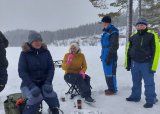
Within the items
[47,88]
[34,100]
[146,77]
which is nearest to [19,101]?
[34,100]

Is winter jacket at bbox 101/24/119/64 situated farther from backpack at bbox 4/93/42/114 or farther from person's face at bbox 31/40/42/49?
backpack at bbox 4/93/42/114

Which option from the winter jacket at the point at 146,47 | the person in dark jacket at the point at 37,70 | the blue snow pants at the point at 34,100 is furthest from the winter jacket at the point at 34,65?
the winter jacket at the point at 146,47

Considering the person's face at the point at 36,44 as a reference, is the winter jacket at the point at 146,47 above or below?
below

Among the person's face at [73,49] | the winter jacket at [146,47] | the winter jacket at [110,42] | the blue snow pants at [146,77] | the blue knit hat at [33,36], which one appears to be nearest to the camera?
the blue knit hat at [33,36]

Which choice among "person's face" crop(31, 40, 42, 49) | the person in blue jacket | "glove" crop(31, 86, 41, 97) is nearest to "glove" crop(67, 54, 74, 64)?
the person in blue jacket

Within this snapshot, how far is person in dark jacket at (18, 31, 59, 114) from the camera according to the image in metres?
6.79

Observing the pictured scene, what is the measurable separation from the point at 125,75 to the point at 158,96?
2.74 meters

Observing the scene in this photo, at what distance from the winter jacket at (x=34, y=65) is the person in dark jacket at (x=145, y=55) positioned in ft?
7.22

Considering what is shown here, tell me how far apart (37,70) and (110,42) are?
238 centimetres

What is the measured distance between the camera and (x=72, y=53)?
28.1 ft

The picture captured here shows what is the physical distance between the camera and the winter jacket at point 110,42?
8.45m

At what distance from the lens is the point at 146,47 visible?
25.3ft

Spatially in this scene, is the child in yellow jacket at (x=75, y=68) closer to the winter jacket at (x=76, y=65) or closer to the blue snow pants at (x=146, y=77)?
the winter jacket at (x=76, y=65)

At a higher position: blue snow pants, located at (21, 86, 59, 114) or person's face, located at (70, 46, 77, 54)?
person's face, located at (70, 46, 77, 54)
